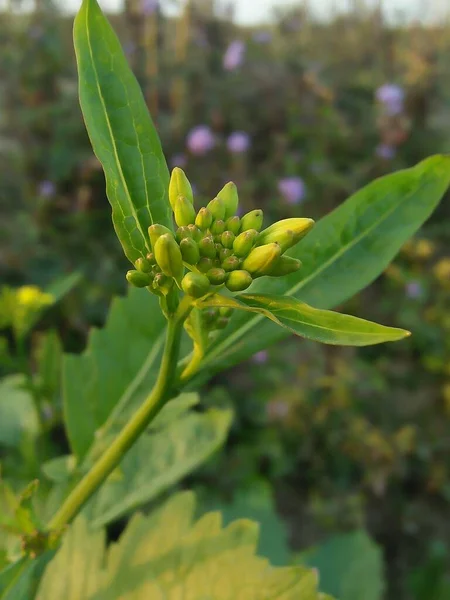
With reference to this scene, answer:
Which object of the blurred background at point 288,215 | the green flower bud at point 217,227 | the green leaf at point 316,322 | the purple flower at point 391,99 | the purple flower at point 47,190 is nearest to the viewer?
the green leaf at point 316,322

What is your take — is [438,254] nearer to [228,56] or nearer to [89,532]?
[228,56]

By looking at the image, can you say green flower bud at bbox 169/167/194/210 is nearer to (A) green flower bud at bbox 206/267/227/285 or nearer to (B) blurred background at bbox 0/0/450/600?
(A) green flower bud at bbox 206/267/227/285

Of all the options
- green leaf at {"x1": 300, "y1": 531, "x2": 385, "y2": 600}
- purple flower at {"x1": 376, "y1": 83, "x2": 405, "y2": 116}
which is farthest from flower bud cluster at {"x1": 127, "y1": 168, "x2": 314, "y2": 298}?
purple flower at {"x1": 376, "y1": 83, "x2": 405, "y2": 116}

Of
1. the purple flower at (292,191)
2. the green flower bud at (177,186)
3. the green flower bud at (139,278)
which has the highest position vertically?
the green flower bud at (177,186)

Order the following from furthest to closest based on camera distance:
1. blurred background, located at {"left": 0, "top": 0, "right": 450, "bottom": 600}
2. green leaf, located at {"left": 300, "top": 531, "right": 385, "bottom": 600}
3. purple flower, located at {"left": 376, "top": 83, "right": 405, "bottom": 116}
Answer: purple flower, located at {"left": 376, "top": 83, "right": 405, "bottom": 116}
blurred background, located at {"left": 0, "top": 0, "right": 450, "bottom": 600}
green leaf, located at {"left": 300, "top": 531, "right": 385, "bottom": 600}

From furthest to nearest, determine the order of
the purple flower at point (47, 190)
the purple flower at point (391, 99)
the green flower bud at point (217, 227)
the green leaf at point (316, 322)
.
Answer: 1. the purple flower at point (391, 99)
2. the purple flower at point (47, 190)
3. the green flower bud at point (217, 227)
4. the green leaf at point (316, 322)

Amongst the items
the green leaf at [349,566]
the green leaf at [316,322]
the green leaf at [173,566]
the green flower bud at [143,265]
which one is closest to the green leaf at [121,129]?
the green flower bud at [143,265]

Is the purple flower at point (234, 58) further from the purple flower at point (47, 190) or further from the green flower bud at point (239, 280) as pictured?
the green flower bud at point (239, 280)

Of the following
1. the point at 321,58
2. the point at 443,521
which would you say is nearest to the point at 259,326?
the point at 443,521
